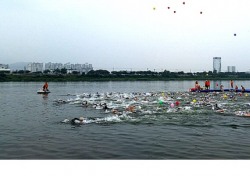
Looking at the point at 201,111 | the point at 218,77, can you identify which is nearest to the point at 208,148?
the point at 201,111

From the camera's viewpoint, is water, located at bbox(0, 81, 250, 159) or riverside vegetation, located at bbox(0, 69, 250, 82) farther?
riverside vegetation, located at bbox(0, 69, 250, 82)

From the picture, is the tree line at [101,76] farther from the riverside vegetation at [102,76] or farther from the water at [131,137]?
the water at [131,137]

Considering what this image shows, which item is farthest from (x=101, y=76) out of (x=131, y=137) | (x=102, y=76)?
(x=131, y=137)

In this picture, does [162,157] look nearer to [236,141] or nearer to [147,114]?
[236,141]

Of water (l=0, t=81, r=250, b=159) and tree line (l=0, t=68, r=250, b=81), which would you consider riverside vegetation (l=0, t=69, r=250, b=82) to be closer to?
tree line (l=0, t=68, r=250, b=81)

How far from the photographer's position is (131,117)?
22469 mm

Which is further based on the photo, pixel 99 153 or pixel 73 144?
pixel 73 144

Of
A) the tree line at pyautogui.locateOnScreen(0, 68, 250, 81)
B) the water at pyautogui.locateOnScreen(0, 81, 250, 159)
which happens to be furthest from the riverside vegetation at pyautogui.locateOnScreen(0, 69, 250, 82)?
the water at pyautogui.locateOnScreen(0, 81, 250, 159)

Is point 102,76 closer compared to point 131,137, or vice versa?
point 131,137

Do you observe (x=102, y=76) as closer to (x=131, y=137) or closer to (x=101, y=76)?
(x=101, y=76)

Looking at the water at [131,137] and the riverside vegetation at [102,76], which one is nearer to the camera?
the water at [131,137]

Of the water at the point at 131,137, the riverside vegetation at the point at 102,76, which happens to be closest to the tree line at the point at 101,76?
the riverside vegetation at the point at 102,76

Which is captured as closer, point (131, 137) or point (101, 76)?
point (131, 137)

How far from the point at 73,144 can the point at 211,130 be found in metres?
7.79
